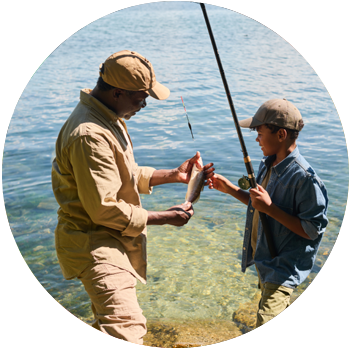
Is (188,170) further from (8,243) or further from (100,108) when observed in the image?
(8,243)

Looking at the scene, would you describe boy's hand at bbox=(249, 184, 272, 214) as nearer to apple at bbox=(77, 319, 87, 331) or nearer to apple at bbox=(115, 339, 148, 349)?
apple at bbox=(115, 339, 148, 349)

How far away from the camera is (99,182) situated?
1181 millimetres

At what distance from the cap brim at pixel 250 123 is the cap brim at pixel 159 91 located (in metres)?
0.30

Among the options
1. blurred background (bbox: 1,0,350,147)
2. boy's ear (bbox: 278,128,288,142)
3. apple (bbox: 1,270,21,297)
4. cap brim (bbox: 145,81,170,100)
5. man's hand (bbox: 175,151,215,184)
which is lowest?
apple (bbox: 1,270,21,297)

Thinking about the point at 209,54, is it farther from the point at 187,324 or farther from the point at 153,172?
the point at 187,324

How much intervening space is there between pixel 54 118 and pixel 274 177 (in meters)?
0.84

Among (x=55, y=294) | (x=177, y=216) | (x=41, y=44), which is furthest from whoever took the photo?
(x=41, y=44)

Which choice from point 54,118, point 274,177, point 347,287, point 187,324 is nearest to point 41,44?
point 54,118

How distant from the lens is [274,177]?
131 centimetres

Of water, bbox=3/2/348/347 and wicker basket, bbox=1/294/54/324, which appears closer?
water, bbox=3/2/348/347

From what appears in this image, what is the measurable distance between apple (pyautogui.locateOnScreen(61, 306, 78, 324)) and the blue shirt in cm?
80

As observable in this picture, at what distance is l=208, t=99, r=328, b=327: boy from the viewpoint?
1.29 metres

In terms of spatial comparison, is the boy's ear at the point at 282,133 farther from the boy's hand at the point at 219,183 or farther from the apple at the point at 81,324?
the apple at the point at 81,324

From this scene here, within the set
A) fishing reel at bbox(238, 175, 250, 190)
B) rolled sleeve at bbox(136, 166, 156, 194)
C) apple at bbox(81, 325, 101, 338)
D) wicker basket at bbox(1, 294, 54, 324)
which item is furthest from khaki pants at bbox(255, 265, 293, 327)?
wicker basket at bbox(1, 294, 54, 324)
